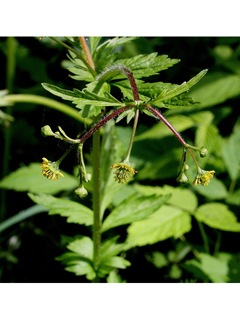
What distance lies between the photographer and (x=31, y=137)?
Answer: 11.7ft

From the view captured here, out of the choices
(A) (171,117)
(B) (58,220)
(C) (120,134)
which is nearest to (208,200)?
(A) (171,117)

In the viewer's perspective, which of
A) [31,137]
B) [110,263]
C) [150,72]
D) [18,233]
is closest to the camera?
[150,72]

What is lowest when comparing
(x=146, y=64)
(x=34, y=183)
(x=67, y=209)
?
(x=67, y=209)

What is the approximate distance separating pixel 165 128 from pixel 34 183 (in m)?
1.27

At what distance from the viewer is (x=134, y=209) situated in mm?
1756

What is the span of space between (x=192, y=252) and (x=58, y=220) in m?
1.32

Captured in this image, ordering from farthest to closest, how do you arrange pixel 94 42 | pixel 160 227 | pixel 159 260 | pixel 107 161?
pixel 159 260
pixel 160 227
pixel 107 161
pixel 94 42

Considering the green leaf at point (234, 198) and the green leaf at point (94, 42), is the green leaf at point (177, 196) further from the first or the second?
the green leaf at point (94, 42)

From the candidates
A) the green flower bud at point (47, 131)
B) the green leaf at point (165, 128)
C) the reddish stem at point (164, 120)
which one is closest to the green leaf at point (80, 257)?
the green flower bud at point (47, 131)

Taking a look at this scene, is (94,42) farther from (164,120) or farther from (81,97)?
(164,120)

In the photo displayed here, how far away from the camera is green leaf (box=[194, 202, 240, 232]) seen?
2.27 m

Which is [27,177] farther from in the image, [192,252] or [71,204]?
[192,252]

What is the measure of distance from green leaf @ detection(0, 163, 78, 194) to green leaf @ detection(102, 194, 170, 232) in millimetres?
970

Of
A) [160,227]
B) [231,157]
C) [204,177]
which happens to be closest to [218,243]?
[160,227]
